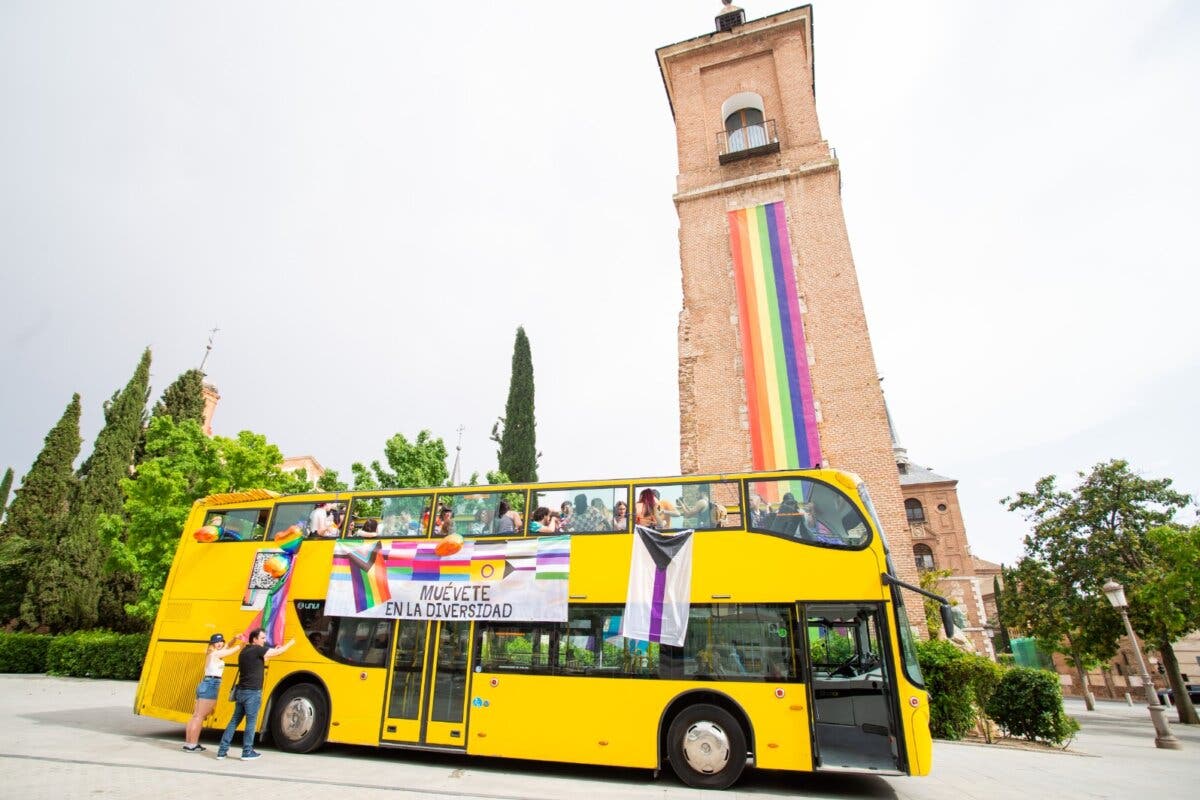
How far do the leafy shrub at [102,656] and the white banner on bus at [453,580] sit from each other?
1816 centimetres

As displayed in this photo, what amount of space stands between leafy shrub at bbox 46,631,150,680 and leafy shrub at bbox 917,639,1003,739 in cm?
2479

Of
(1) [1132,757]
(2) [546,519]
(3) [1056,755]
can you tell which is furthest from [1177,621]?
(2) [546,519]

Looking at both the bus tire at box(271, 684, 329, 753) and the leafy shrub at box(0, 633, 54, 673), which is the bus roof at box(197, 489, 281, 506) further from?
the leafy shrub at box(0, 633, 54, 673)

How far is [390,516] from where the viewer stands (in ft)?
28.9

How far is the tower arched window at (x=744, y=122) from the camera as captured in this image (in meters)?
20.7

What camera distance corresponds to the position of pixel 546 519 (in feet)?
26.4

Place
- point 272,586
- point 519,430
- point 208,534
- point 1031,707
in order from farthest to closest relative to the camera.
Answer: point 519,430, point 1031,707, point 208,534, point 272,586

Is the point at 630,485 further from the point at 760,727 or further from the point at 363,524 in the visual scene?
the point at 363,524

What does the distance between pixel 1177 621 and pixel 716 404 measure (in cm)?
1753

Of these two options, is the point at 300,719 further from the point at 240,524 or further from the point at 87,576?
the point at 87,576

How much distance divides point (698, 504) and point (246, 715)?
273 inches

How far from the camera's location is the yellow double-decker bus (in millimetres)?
6664

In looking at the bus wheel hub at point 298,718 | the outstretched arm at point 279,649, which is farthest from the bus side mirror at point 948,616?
the outstretched arm at point 279,649

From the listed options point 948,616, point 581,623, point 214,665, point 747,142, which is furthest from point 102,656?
point 747,142
